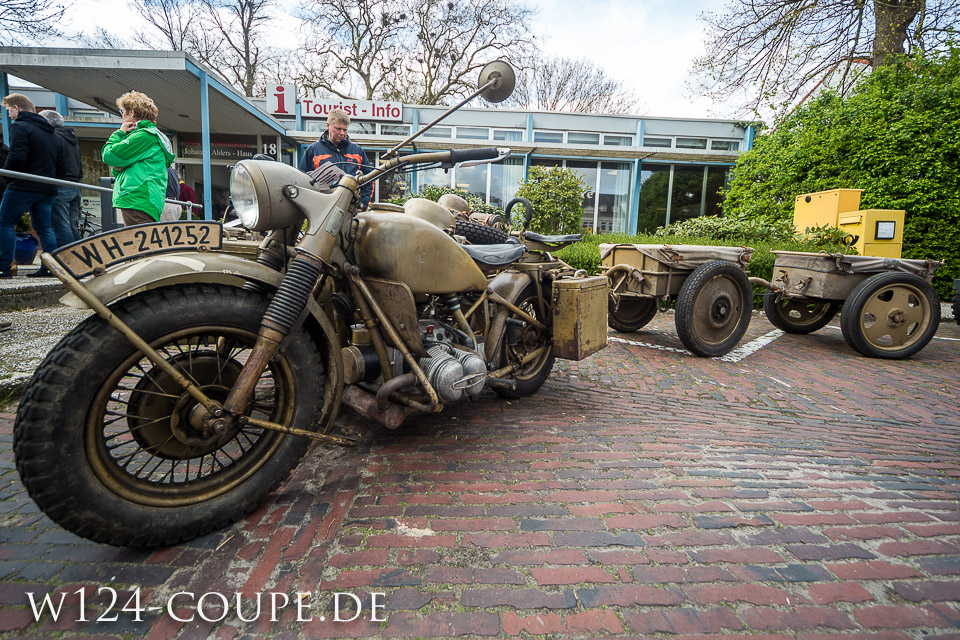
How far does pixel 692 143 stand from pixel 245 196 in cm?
1926

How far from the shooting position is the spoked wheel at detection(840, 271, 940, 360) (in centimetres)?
507

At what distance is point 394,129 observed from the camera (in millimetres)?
17109

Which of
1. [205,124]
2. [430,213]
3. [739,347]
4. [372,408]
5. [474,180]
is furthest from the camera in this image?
[474,180]

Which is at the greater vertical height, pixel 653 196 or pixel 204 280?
pixel 653 196

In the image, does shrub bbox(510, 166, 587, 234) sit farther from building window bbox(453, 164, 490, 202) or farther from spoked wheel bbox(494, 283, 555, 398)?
spoked wheel bbox(494, 283, 555, 398)

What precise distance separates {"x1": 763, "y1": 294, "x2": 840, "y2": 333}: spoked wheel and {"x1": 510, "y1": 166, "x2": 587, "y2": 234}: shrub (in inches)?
230

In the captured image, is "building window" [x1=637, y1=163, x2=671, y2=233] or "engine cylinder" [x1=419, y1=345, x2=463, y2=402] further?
"building window" [x1=637, y1=163, x2=671, y2=233]

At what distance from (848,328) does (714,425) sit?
3.21 meters

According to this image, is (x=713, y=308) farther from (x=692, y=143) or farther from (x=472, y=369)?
(x=692, y=143)

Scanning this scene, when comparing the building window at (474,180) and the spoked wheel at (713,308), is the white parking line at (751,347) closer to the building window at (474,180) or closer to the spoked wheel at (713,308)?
the spoked wheel at (713,308)

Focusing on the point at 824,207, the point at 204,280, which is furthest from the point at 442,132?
the point at 204,280

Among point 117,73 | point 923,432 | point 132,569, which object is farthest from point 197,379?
point 117,73

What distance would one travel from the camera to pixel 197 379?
189 cm

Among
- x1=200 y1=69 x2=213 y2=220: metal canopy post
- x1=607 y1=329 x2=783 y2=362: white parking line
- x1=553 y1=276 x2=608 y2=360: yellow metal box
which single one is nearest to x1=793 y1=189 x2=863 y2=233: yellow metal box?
x1=607 y1=329 x2=783 y2=362: white parking line
